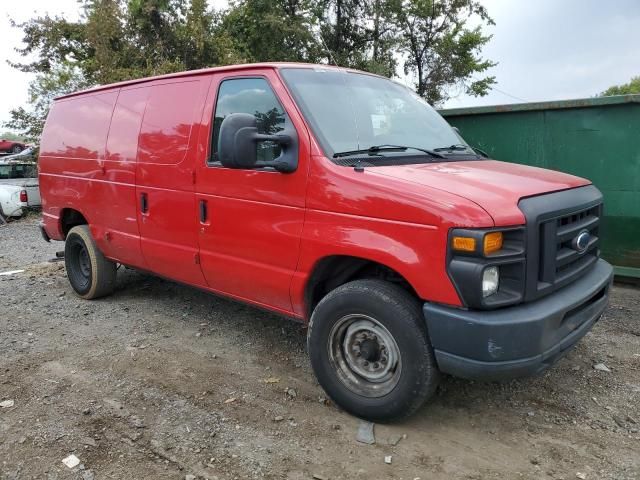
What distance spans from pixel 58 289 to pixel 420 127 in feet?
15.1

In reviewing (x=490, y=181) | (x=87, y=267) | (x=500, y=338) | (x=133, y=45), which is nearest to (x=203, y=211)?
(x=490, y=181)

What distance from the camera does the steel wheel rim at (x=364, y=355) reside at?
9.87ft

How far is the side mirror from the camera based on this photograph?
310 cm

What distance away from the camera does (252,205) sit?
11.5 feet

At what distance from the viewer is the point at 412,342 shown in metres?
2.81

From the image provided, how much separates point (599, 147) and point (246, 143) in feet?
13.5

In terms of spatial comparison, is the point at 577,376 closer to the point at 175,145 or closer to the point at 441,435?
the point at 441,435

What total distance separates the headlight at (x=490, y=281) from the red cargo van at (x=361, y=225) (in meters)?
0.01

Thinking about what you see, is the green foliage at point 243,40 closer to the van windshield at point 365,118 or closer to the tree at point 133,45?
the tree at point 133,45

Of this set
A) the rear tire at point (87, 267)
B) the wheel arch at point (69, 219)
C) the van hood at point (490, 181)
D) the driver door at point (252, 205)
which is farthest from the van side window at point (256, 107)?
the wheel arch at point (69, 219)

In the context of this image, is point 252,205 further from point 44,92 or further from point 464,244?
point 44,92

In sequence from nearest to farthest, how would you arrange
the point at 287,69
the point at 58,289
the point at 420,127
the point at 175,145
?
1. the point at 287,69
2. the point at 420,127
3. the point at 175,145
4. the point at 58,289

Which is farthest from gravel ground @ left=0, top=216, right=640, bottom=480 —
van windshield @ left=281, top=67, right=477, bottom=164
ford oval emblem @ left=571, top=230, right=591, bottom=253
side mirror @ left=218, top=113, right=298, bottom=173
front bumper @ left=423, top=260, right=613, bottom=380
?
van windshield @ left=281, top=67, right=477, bottom=164

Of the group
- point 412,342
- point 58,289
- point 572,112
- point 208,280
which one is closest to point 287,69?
point 208,280
